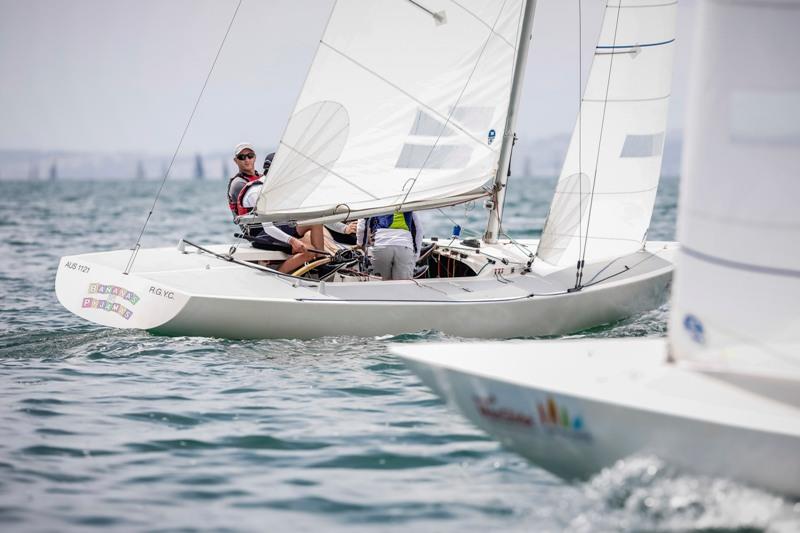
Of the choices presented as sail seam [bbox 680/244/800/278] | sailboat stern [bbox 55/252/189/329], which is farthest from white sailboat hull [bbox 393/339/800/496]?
sailboat stern [bbox 55/252/189/329]

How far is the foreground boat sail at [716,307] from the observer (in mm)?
4234

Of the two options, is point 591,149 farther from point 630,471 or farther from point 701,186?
point 630,471

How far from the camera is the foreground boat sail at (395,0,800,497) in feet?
13.9

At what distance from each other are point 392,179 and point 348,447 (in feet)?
11.7

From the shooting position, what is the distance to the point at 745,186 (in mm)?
4395

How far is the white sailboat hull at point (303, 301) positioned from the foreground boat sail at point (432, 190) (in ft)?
0.04

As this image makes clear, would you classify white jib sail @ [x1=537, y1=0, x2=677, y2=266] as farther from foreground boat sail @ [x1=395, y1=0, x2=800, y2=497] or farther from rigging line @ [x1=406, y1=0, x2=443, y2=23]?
foreground boat sail @ [x1=395, y1=0, x2=800, y2=497]

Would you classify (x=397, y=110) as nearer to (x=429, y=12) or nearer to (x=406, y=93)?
(x=406, y=93)

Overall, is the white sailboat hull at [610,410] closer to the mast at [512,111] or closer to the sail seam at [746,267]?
the sail seam at [746,267]

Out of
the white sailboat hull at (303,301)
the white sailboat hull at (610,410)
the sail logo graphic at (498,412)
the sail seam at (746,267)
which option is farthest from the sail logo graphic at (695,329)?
the white sailboat hull at (303,301)

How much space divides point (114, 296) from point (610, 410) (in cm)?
475

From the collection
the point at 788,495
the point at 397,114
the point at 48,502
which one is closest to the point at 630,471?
the point at 788,495

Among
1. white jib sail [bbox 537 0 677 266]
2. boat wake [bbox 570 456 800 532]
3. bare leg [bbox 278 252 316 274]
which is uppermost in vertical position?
white jib sail [bbox 537 0 677 266]

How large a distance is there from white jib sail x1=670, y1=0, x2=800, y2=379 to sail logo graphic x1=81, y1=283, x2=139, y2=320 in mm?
4587
